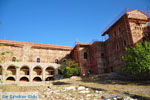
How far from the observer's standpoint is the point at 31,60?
99.8 ft

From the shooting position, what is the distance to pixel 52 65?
28.6 metres

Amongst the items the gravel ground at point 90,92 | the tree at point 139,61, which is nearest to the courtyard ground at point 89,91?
the gravel ground at point 90,92

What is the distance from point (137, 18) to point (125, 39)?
423cm

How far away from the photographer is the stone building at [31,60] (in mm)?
26516

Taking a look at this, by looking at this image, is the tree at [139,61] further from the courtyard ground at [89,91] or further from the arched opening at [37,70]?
the arched opening at [37,70]

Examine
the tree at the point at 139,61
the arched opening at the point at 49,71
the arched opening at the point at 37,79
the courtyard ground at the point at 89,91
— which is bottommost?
the arched opening at the point at 37,79

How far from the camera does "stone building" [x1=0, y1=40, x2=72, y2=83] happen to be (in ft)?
87.0

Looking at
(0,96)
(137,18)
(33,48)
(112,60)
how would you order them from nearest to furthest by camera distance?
(0,96) < (137,18) < (112,60) < (33,48)

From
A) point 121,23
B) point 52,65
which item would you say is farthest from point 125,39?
point 52,65

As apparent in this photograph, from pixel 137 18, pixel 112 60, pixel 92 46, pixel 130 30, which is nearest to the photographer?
pixel 130 30

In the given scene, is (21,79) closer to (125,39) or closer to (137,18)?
(125,39)

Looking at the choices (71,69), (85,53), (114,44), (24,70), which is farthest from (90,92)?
(24,70)

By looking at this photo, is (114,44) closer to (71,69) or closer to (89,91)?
(71,69)

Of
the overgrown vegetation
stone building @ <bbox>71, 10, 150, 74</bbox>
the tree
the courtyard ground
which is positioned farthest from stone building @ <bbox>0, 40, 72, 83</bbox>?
the tree
